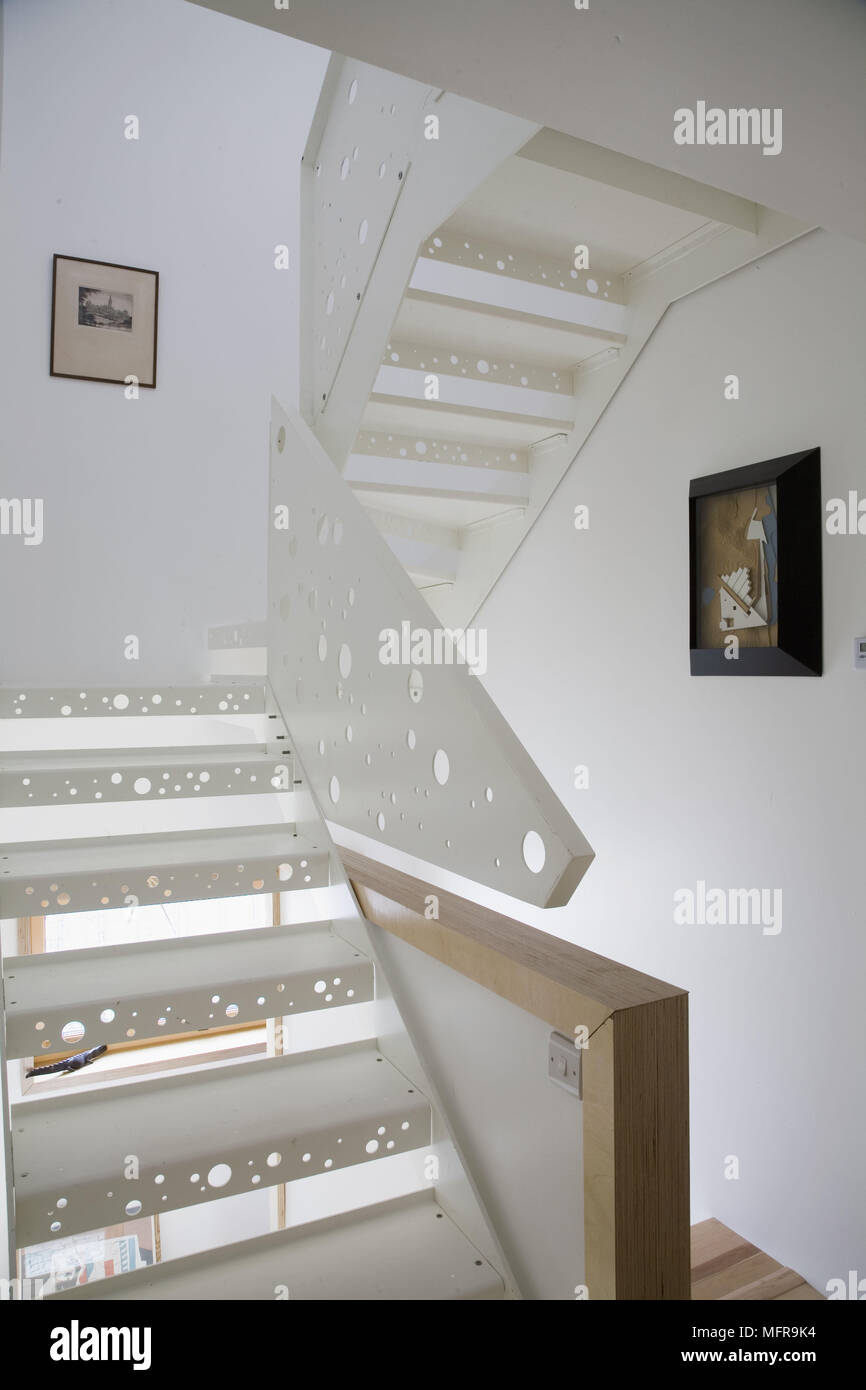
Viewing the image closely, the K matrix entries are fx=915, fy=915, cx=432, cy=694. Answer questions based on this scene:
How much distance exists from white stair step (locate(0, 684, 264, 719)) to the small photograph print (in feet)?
6.63

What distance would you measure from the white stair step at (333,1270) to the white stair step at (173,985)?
0.34 m

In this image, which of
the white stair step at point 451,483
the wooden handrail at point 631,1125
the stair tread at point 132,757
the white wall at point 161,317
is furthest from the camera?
the white wall at point 161,317

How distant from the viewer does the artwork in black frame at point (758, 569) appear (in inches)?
79.0

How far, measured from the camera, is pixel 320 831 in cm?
202

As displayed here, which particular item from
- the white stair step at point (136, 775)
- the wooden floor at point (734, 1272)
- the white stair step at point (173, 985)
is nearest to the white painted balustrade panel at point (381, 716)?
the white stair step at point (136, 775)

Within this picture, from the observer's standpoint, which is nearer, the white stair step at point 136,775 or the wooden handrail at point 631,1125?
the wooden handrail at point 631,1125

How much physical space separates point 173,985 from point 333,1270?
1.70 ft

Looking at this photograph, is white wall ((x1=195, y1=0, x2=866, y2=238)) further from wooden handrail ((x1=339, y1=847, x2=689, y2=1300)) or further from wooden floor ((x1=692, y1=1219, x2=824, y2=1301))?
wooden floor ((x1=692, y1=1219, x2=824, y2=1301))

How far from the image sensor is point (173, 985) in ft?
5.24

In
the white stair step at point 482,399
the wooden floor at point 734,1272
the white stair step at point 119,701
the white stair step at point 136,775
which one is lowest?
the wooden floor at point 734,1272

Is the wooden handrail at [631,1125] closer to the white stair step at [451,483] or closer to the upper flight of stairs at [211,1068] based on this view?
the upper flight of stairs at [211,1068]

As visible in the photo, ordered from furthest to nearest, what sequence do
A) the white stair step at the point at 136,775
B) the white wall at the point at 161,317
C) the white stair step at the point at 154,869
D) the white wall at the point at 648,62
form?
the white wall at the point at 161,317 → the white stair step at the point at 136,775 → the white stair step at the point at 154,869 → the white wall at the point at 648,62

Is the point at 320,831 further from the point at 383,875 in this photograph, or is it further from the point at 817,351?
the point at 817,351

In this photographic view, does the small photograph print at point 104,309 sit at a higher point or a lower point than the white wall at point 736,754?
higher
